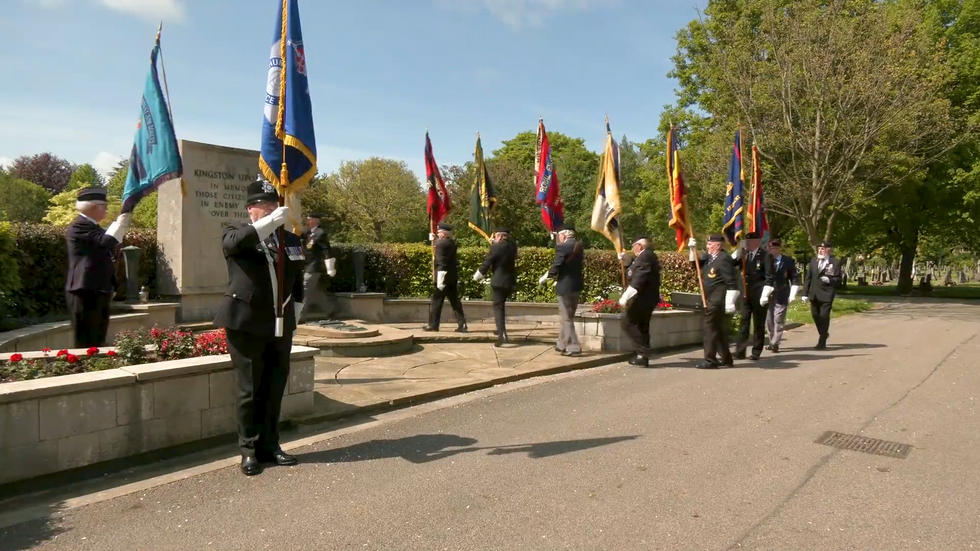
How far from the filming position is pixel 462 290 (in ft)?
50.5

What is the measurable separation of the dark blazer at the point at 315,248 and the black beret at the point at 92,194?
4.72 m

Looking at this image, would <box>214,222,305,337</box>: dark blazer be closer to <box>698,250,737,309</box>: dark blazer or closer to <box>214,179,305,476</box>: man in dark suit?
<box>214,179,305,476</box>: man in dark suit

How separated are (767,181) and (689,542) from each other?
2314 centimetres

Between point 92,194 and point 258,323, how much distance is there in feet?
9.31

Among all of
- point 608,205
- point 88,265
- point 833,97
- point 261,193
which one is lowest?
point 88,265

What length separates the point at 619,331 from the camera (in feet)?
Result: 34.4

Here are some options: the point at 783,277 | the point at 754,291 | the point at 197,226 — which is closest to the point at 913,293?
the point at 783,277

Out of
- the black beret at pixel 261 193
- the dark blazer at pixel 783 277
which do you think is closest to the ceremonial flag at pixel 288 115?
the black beret at pixel 261 193

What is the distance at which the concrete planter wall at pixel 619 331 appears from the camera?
10523 mm

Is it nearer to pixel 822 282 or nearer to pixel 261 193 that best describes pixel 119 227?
pixel 261 193

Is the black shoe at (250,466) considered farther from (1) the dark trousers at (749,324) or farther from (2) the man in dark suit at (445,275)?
(1) the dark trousers at (749,324)

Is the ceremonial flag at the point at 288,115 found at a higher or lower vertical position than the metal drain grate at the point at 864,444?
higher

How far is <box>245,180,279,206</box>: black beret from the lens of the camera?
191 inches

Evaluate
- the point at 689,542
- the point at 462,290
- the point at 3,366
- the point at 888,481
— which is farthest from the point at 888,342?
the point at 3,366
